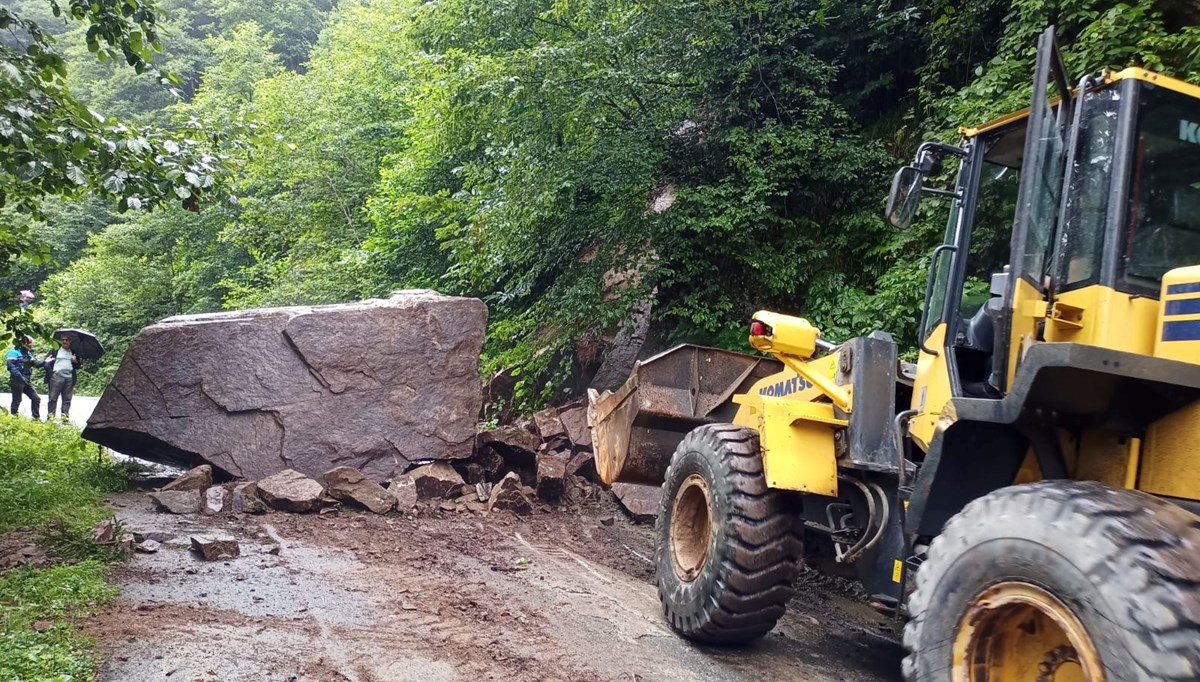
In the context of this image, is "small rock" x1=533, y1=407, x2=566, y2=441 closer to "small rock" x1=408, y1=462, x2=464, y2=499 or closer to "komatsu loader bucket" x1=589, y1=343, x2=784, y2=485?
"small rock" x1=408, y1=462, x2=464, y2=499

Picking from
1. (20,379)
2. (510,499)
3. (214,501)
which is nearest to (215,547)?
(214,501)

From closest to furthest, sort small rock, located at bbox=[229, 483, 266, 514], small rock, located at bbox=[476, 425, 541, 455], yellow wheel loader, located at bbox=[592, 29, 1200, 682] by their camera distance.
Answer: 1. yellow wheel loader, located at bbox=[592, 29, 1200, 682]
2. small rock, located at bbox=[229, 483, 266, 514]
3. small rock, located at bbox=[476, 425, 541, 455]

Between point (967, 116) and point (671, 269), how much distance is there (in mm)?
3502

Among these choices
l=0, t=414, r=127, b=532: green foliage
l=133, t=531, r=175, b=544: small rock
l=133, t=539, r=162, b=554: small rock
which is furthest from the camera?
l=0, t=414, r=127, b=532: green foliage

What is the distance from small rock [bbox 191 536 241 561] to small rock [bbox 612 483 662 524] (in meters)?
3.60

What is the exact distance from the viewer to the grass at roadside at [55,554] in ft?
11.5

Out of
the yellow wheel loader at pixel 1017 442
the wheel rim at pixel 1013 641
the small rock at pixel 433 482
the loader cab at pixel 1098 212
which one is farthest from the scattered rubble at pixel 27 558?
the loader cab at pixel 1098 212

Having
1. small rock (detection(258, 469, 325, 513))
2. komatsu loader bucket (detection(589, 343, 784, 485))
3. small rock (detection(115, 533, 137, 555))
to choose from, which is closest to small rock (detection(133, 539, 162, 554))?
small rock (detection(115, 533, 137, 555))

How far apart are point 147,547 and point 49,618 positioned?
5.15 feet

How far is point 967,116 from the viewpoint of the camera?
725 cm

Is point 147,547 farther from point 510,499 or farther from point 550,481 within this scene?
point 550,481

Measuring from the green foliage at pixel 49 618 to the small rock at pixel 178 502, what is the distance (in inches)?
74.0

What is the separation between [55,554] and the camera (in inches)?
206

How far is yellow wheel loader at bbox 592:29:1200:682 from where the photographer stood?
215cm
